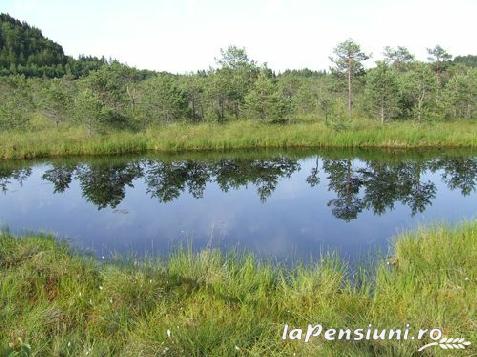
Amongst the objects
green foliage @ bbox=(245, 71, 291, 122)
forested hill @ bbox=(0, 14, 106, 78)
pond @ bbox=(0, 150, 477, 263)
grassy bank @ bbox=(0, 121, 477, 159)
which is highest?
forested hill @ bbox=(0, 14, 106, 78)

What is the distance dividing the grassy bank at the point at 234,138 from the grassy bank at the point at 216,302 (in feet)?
59.0

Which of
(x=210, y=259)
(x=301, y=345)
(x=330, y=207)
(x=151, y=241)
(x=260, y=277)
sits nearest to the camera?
(x=301, y=345)

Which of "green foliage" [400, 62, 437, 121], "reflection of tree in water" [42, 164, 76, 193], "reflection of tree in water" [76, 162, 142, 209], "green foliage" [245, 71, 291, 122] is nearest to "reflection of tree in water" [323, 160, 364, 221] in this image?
"reflection of tree in water" [76, 162, 142, 209]

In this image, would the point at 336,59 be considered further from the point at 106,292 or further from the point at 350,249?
the point at 106,292

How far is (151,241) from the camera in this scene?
10953 millimetres

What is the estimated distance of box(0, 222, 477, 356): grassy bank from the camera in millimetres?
4359

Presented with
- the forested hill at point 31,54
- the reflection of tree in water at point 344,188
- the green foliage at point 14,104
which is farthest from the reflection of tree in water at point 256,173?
the forested hill at point 31,54

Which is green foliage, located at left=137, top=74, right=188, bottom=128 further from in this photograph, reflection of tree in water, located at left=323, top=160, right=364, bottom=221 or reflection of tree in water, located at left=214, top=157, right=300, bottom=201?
reflection of tree in water, located at left=323, top=160, right=364, bottom=221

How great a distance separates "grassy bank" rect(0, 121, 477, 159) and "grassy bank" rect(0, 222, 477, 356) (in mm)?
17993

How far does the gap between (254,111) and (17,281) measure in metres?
25.7

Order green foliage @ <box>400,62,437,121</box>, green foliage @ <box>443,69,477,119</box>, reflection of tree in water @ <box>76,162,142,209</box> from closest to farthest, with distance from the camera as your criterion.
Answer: reflection of tree in water @ <box>76,162,142,209</box>
green foliage @ <box>400,62,437,121</box>
green foliage @ <box>443,69,477,119</box>

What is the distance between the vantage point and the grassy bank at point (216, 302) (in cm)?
436

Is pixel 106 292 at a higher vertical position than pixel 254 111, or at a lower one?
lower

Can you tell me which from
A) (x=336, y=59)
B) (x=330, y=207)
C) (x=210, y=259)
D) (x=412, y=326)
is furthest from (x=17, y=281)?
(x=336, y=59)
